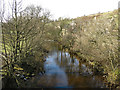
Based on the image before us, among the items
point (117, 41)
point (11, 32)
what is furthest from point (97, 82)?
point (11, 32)

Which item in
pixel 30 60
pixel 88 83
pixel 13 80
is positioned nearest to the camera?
pixel 13 80

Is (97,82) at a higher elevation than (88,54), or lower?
lower

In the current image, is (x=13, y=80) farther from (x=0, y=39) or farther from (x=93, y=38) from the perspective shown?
(x=93, y=38)

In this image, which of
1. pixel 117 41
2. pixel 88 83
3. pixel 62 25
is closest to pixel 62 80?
pixel 88 83

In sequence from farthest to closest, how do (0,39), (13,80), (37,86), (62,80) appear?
(62,80), (37,86), (13,80), (0,39)

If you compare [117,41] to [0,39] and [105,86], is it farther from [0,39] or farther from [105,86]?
[0,39]

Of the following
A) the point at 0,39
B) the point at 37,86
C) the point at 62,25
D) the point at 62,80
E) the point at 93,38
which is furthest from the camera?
the point at 62,25

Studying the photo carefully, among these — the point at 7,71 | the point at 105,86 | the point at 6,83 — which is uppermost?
the point at 7,71

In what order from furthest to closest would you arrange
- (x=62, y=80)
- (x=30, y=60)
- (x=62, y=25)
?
1. (x=62, y=25)
2. (x=30, y=60)
3. (x=62, y=80)

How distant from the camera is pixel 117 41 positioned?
7121 millimetres

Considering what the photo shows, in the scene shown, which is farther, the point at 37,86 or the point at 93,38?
the point at 93,38

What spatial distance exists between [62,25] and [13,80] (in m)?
24.0

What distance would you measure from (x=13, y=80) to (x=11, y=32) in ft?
9.98

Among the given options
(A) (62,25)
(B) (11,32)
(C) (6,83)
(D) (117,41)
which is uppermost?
(A) (62,25)
